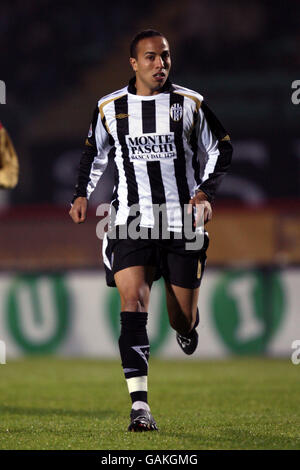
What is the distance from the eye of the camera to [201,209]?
4375 mm

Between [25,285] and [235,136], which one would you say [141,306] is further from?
[235,136]

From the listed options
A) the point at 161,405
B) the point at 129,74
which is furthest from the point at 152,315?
the point at 129,74

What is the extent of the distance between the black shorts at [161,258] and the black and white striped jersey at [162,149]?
0.35 ft

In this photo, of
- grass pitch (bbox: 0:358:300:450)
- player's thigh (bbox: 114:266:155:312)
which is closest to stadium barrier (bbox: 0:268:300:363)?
grass pitch (bbox: 0:358:300:450)

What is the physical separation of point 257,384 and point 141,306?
3.07 meters

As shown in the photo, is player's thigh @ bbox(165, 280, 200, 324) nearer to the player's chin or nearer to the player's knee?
the player's knee

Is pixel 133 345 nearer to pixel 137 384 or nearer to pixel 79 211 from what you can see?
pixel 137 384

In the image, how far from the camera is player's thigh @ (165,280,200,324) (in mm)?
4652

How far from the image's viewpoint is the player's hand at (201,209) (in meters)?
4.38

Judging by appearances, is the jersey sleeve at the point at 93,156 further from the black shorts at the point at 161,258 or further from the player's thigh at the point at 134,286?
the player's thigh at the point at 134,286

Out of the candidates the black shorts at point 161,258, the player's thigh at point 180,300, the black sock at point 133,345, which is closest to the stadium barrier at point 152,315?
the player's thigh at point 180,300

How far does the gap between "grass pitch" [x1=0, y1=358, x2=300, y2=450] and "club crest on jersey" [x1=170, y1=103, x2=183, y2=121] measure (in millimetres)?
1512
